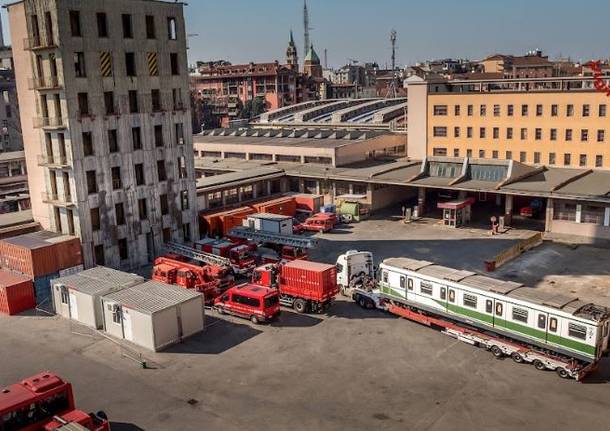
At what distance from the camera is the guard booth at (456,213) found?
5981 cm

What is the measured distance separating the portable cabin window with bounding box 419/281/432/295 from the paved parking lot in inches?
90.5

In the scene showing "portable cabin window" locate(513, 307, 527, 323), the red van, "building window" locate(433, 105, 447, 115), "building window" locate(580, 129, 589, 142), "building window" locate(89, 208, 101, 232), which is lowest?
the red van

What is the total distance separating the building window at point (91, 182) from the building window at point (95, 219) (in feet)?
4.86

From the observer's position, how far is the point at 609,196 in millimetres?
51531

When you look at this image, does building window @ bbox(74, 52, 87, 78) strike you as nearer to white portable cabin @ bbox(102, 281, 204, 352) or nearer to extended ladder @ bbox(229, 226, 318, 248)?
extended ladder @ bbox(229, 226, 318, 248)

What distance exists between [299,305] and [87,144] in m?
21.0

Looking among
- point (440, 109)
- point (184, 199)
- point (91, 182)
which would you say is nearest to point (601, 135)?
point (440, 109)

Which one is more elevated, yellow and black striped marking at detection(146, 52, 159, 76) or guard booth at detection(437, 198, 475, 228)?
yellow and black striped marking at detection(146, 52, 159, 76)

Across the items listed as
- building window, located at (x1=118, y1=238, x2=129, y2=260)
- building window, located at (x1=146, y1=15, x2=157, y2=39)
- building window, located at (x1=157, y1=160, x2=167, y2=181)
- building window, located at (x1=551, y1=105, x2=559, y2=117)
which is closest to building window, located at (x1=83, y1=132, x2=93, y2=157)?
building window, located at (x1=157, y1=160, x2=167, y2=181)

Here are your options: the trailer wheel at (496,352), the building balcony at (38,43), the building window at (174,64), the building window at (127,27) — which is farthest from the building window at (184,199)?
the trailer wheel at (496,352)

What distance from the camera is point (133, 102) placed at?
47.8m

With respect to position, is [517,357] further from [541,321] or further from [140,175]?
[140,175]

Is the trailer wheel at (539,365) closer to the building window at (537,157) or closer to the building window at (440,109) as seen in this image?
the building window at (537,157)

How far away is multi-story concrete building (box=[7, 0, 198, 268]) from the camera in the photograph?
143 ft
